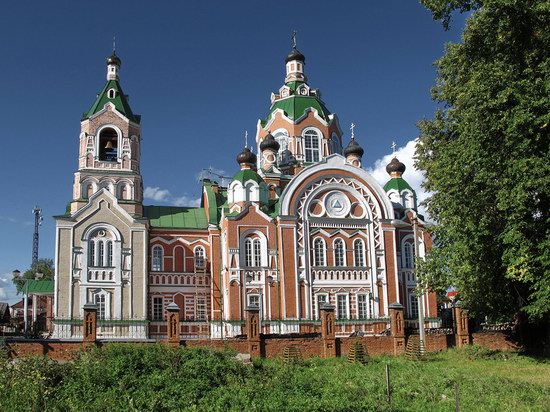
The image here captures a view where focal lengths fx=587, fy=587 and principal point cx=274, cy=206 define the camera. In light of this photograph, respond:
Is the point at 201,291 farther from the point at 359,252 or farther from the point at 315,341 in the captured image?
the point at 315,341

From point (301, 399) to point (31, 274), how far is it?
65.1 m

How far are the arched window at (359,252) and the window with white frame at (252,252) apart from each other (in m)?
5.20

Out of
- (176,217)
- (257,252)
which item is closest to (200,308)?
(257,252)

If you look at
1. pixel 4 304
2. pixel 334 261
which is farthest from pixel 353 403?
pixel 4 304

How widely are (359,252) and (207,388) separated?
69.8 feet

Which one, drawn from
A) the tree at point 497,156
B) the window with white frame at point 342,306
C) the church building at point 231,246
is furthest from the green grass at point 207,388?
the window with white frame at point 342,306

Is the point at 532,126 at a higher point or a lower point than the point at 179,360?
higher

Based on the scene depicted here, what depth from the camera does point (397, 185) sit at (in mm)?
34344

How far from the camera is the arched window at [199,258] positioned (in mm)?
31734

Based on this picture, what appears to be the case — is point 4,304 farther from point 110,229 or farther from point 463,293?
point 463,293

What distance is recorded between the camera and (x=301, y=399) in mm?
9648

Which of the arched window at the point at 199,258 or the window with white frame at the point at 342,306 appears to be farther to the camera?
the arched window at the point at 199,258

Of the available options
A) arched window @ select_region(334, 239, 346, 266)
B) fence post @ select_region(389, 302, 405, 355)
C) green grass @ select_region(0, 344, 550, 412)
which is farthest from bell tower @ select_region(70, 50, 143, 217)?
green grass @ select_region(0, 344, 550, 412)

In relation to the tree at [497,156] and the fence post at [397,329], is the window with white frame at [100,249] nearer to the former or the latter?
the fence post at [397,329]
